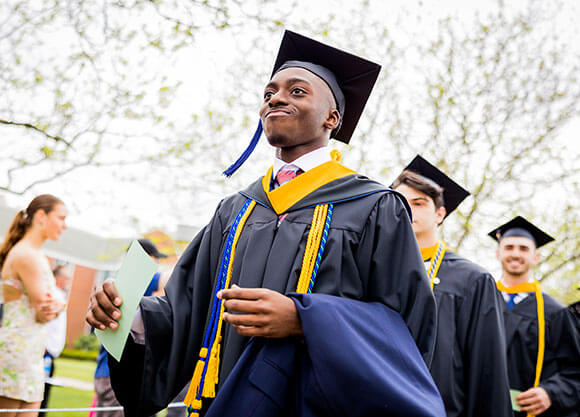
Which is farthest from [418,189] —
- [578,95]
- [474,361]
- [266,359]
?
[578,95]

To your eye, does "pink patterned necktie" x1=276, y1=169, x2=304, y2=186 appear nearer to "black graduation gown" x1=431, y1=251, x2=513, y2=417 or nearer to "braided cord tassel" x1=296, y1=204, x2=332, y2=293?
"braided cord tassel" x1=296, y1=204, x2=332, y2=293

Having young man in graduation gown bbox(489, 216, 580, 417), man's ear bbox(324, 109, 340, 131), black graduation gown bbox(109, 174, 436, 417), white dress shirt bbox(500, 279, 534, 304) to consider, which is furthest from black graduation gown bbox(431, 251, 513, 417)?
man's ear bbox(324, 109, 340, 131)

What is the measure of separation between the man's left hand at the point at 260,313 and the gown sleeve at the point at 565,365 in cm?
371

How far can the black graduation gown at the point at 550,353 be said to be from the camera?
445cm

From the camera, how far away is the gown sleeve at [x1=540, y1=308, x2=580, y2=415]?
4.41 meters

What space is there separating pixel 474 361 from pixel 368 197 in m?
2.09

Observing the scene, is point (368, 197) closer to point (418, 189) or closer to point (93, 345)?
point (418, 189)

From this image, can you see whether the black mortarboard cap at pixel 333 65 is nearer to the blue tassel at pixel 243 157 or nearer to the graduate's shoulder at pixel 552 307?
the blue tassel at pixel 243 157

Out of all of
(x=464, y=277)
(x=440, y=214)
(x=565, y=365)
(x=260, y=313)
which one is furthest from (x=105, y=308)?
(x=565, y=365)

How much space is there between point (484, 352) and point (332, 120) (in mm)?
2128

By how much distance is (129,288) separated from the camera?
181 cm

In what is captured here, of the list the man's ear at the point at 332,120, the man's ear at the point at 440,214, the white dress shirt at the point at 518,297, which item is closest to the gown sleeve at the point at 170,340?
the man's ear at the point at 332,120

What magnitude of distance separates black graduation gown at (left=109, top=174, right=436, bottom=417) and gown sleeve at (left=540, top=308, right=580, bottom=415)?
10.7ft

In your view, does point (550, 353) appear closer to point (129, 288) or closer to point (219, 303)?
point (219, 303)
